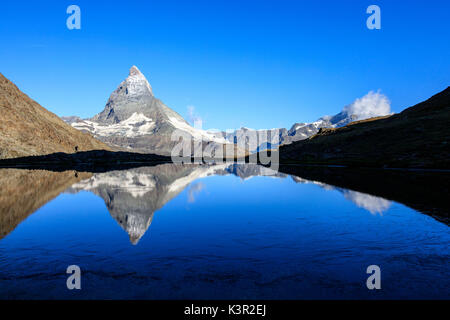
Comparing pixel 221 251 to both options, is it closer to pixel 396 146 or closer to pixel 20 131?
pixel 396 146

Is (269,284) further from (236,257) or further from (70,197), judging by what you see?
(70,197)

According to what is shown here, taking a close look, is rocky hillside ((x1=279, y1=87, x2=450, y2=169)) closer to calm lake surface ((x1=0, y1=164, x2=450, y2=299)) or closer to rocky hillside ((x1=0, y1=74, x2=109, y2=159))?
calm lake surface ((x1=0, y1=164, x2=450, y2=299))

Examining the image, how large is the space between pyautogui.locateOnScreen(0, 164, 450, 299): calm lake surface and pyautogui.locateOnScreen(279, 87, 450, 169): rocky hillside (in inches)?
3116

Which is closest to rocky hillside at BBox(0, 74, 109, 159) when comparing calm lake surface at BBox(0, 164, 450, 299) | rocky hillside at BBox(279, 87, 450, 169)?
calm lake surface at BBox(0, 164, 450, 299)

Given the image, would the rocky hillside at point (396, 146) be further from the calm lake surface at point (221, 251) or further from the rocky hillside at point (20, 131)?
the rocky hillside at point (20, 131)

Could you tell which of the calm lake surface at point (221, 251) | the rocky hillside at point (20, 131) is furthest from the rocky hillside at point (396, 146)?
the rocky hillside at point (20, 131)

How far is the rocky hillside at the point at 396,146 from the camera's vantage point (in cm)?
9248

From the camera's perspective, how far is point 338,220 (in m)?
21.1

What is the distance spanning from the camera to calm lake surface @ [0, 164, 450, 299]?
1006 cm

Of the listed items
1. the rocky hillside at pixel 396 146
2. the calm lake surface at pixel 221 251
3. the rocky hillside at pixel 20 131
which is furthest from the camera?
the rocky hillside at pixel 20 131

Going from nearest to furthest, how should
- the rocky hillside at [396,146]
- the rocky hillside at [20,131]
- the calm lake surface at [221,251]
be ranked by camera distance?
the calm lake surface at [221,251] → the rocky hillside at [396,146] → the rocky hillside at [20,131]

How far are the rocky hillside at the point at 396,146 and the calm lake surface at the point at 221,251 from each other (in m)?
79.1

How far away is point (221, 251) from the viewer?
14094 millimetres
